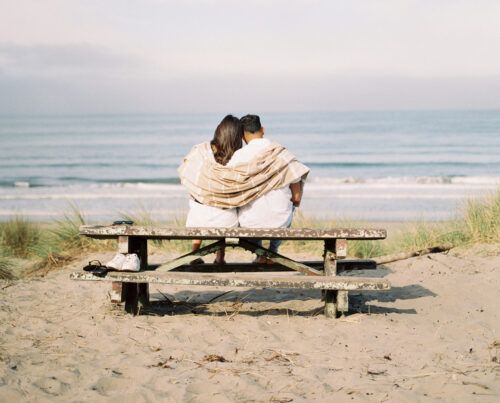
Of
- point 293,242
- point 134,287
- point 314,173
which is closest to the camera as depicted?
point 134,287

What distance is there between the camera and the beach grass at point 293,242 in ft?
22.2

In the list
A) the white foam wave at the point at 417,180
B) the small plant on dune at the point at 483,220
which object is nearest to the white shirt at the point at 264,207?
the small plant on dune at the point at 483,220

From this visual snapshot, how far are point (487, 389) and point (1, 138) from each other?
46.8 m

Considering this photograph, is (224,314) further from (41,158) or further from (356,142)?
(356,142)

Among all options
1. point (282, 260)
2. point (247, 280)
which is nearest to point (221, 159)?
point (282, 260)

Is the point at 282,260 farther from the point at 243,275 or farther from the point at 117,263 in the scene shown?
the point at 117,263

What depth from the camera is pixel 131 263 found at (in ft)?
13.1

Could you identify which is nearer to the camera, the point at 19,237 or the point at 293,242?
the point at 293,242

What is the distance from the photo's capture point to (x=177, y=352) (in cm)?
350

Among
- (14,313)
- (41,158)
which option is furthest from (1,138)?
(14,313)

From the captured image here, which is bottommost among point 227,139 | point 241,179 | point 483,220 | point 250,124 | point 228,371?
point 228,371

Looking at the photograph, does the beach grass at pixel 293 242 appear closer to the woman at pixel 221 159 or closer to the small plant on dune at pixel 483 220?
the small plant on dune at pixel 483 220

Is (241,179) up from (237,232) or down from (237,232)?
up

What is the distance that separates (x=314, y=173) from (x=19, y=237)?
676 inches
